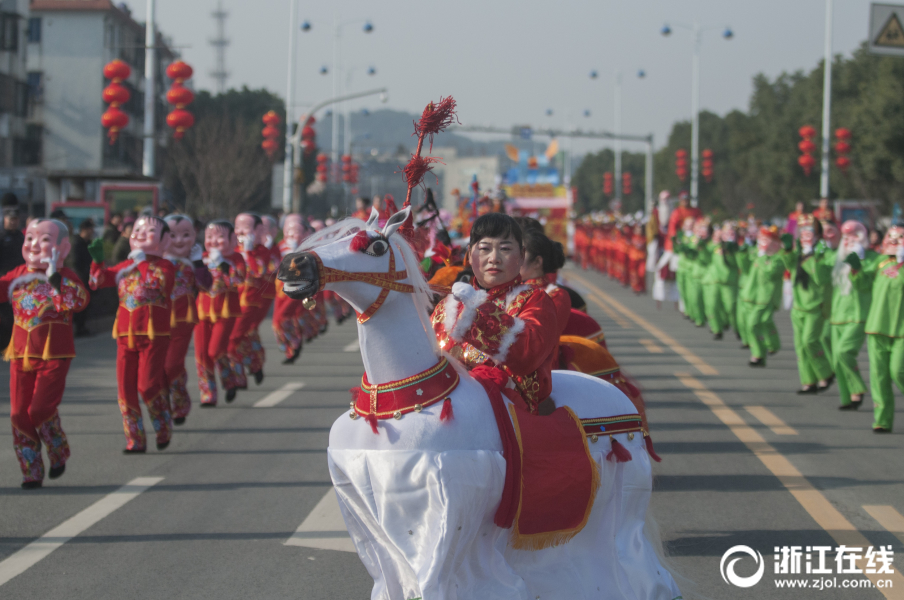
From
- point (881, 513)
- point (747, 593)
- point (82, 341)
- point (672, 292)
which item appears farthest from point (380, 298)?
point (672, 292)

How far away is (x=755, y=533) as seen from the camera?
6.14 meters

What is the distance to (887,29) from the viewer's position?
50.2 feet

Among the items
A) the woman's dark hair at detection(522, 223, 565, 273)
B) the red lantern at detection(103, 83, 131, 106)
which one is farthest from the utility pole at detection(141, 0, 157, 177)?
the woman's dark hair at detection(522, 223, 565, 273)

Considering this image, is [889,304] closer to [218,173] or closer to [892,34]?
[892,34]

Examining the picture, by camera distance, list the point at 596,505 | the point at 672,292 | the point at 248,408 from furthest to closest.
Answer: the point at 672,292
the point at 248,408
the point at 596,505

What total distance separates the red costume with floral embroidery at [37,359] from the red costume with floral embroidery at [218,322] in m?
3.45

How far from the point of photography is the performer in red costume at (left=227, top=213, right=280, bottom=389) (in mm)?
11547

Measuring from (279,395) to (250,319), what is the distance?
88 centimetres

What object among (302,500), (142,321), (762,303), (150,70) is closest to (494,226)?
(302,500)

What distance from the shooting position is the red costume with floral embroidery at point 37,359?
7.32 metres

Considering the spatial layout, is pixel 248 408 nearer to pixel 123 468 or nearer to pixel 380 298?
pixel 123 468

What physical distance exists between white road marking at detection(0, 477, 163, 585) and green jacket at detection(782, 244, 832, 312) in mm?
7484

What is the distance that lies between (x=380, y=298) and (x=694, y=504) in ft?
12.3

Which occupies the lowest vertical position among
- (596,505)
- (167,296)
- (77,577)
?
(77,577)
